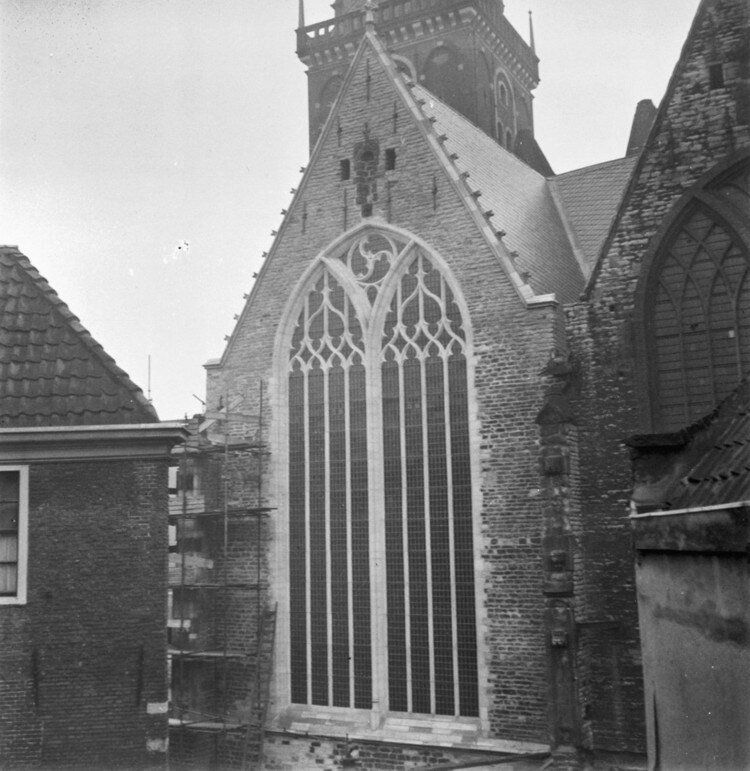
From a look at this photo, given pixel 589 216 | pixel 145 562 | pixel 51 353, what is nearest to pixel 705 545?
pixel 145 562

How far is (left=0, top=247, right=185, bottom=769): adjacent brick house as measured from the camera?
11055 millimetres

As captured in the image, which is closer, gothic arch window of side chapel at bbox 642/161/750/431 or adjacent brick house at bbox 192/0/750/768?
gothic arch window of side chapel at bbox 642/161/750/431

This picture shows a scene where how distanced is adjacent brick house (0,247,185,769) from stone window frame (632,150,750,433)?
6930 millimetres

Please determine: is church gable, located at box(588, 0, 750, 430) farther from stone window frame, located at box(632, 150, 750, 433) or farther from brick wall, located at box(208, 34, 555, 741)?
brick wall, located at box(208, 34, 555, 741)

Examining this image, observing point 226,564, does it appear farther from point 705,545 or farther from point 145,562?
point 705,545

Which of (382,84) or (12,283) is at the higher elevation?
(382,84)

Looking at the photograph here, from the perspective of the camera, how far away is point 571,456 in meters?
15.0

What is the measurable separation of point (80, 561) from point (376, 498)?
6190 mm

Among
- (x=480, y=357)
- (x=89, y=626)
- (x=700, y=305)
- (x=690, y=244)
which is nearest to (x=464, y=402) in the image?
(x=480, y=357)

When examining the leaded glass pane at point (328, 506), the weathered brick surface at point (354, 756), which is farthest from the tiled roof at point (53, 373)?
the weathered brick surface at point (354, 756)

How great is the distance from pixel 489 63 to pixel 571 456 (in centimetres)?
1669

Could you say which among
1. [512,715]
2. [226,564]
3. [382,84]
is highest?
[382,84]

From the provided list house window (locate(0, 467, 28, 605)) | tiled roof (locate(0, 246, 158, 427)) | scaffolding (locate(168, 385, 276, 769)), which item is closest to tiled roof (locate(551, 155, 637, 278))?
scaffolding (locate(168, 385, 276, 769))

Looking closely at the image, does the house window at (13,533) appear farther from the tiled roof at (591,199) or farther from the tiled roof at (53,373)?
the tiled roof at (591,199)
